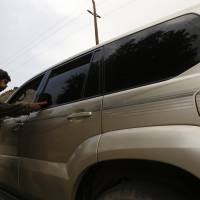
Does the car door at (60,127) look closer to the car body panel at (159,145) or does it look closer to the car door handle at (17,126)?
the car door handle at (17,126)

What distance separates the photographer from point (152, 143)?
231cm

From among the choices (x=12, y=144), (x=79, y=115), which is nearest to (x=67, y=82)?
(x=79, y=115)

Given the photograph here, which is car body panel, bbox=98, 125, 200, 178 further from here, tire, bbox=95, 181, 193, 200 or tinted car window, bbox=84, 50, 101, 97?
tinted car window, bbox=84, 50, 101, 97

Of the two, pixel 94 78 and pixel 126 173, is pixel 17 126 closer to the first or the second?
pixel 94 78

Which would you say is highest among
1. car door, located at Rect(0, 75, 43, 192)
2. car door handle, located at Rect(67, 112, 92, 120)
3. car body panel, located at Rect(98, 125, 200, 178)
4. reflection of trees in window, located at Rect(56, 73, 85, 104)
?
reflection of trees in window, located at Rect(56, 73, 85, 104)

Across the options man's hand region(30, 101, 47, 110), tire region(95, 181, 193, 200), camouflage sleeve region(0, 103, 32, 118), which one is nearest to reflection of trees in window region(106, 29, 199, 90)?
tire region(95, 181, 193, 200)

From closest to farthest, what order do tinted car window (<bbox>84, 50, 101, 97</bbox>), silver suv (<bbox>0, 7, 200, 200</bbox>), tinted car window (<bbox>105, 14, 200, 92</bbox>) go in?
silver suv (<bbox>0, 7, 200, 200</bbox>), tinted car window (<bbox>105, 14, 200, 92</bbox>), tinted car window (<bbox>84, 50, 101, 97</bbox>)

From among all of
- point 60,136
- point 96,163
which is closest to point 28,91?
point 60,136

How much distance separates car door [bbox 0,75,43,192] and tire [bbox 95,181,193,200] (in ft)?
5.89

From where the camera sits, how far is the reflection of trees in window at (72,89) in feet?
11.5

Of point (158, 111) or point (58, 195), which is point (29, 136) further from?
point (158, 111)

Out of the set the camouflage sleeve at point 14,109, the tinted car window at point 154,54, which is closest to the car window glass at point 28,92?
the camouflage sleeve at point 14,109

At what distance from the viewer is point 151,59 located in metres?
2.71

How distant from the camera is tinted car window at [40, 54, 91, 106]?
3.54 m
